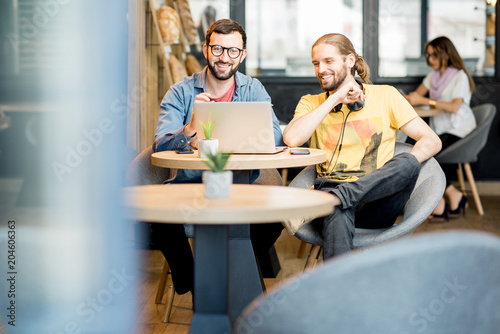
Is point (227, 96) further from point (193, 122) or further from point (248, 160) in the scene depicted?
point (248, 160)

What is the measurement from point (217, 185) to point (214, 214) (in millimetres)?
210

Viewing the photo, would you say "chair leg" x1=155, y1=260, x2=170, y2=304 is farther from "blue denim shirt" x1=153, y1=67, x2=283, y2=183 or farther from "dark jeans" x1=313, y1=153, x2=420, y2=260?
"dark jeans" x1=313, y1=153, x2=420, y2=260

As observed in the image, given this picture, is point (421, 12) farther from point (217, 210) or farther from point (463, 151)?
point (217, 210)

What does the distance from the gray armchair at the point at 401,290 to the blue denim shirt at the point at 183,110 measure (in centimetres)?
158

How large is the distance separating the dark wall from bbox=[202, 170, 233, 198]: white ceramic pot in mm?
4497

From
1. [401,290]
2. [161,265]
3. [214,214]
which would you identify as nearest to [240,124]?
[214,214]

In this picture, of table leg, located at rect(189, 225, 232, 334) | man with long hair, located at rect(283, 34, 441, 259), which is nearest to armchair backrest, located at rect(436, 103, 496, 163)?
man with long hair, located at rect(283, 34, 441, 259)

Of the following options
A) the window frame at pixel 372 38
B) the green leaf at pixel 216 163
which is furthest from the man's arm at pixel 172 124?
the window frame at pixel 372 38

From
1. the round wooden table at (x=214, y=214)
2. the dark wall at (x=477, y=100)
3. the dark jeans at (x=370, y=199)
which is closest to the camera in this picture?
the round wooden table at (x=214, y=214)

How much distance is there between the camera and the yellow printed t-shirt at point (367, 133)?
2656 mm

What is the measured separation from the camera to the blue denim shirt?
2609mm

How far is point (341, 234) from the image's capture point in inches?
88.7

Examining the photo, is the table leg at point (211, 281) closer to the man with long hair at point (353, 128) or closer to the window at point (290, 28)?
the man with long hair at point (353, 128)

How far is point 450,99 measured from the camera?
5.26m
